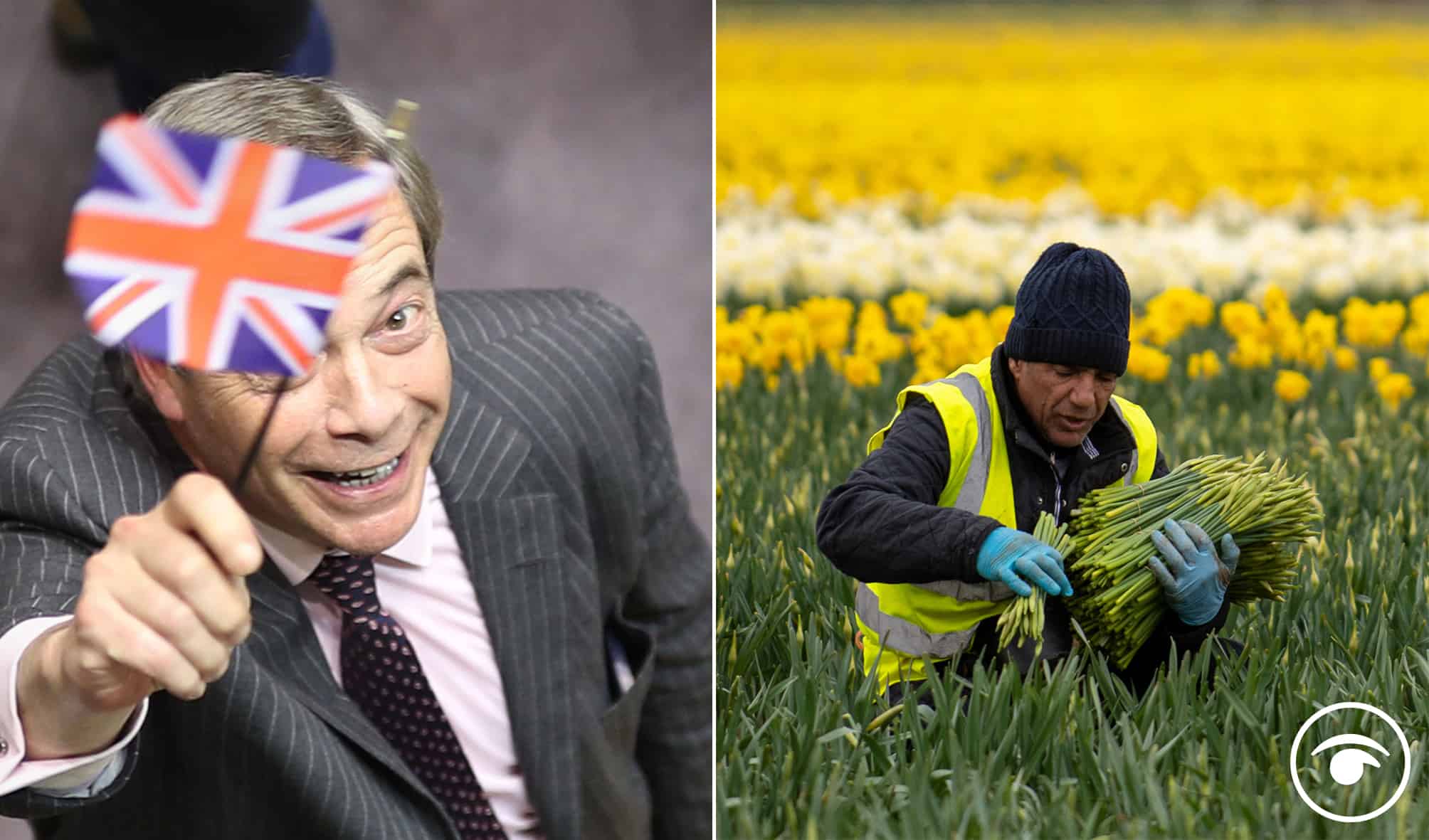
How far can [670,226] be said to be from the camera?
1473 mm

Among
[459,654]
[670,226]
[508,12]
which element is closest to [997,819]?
[459,654]

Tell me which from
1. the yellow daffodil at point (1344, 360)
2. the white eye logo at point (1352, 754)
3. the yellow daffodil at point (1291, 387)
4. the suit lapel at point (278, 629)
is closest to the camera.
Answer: the suit lapel at point (278, 629)

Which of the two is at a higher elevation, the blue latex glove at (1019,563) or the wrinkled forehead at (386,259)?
the wrinkled forehead at (386,259)

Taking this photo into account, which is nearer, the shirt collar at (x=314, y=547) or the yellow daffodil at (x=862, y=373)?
the shirt collar at (x=314, y=547)

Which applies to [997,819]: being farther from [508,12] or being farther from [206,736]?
[508,12]

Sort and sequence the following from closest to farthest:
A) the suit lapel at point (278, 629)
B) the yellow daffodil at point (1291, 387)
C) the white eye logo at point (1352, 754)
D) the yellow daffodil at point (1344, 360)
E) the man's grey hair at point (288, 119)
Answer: the man's grey hair at point (288, 119) → the suit lapel at point (278, 629) → the white eye logo at point (1352, 754) → the yellow daffodil at point (1291, 387) → the yellow daffodil at point (1344, 360)

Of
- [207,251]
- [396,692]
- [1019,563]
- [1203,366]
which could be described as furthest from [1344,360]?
[207,251]

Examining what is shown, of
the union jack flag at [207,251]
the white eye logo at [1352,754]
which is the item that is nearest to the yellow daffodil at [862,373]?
the white eye logo at [1352,754]

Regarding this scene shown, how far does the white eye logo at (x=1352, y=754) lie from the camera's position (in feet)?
4.24

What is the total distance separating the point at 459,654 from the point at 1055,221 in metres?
1.15

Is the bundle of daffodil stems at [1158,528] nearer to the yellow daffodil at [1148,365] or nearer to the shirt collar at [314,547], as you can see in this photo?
the yellow daffodil at [1148,365]

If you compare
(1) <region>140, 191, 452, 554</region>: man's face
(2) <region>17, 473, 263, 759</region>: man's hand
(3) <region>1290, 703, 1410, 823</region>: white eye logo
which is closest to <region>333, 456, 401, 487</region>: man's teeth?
(1) <region>140, 191, 452, 554</region>: man's face

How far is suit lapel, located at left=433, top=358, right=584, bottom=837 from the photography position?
4.29 ft

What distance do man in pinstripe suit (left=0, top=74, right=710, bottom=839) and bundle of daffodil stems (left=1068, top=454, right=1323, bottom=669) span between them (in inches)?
14.8
